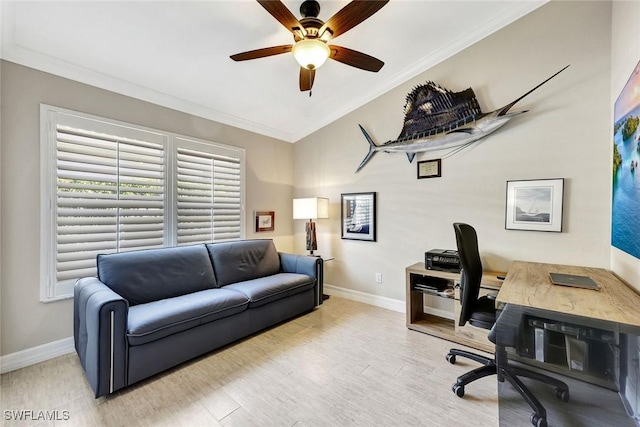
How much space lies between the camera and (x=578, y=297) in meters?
1.42

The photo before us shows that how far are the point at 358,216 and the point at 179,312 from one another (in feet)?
7.83

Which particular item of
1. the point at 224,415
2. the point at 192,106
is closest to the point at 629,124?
the point at 224,415

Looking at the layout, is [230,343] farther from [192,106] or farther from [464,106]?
[464,106]

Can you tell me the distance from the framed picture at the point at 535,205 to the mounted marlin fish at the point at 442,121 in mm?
625

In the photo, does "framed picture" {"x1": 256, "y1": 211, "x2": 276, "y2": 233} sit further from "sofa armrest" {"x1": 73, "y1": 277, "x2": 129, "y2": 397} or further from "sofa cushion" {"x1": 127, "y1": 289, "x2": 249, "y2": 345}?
"sofa armrest" {"x1": 73, "y1": 277, "x2": 129, "y2": 397}

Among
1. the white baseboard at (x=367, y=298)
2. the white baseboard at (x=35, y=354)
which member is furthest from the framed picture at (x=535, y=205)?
the white baseboard at (x=35, y=354)

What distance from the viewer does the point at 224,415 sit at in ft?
5.33

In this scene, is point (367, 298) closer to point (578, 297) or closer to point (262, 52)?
point (578, 297)

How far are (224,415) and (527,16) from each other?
4078 millimetres

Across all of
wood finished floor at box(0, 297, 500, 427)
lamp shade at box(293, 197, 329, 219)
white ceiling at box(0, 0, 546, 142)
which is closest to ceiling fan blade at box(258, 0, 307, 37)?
white ceiling at box(0, 0, 546, 142)

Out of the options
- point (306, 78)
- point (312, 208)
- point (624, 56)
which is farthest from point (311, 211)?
point (624, 56)

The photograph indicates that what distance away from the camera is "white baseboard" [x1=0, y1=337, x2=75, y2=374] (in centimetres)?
204

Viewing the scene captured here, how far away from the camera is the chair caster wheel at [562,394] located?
4.93 feet

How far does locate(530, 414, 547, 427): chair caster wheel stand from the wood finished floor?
0.18 m
